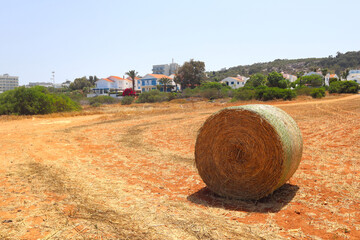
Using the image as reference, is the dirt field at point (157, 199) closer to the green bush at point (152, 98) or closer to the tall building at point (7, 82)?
the green bush at point (152, 98)

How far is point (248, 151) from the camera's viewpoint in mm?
6113

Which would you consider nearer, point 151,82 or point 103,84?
point 151,82

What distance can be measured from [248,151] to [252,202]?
0.95 metres

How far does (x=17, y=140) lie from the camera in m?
13.9

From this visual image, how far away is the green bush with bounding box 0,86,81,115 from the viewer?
27078mm

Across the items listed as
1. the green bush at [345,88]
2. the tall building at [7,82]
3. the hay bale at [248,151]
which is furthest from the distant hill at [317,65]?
the tall building at [7,82]

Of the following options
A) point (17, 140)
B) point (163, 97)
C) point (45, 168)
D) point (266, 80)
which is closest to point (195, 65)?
point (266, 80)

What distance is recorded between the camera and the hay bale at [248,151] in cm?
587

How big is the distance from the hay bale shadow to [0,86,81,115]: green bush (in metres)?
24.2

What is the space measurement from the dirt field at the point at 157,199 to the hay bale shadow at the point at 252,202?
18mm

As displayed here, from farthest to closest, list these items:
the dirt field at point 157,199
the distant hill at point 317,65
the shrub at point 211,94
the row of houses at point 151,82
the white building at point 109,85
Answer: the distant hill at point 317,65, the white building at point 109,85, the row of houses at point 151,82, the shrub at point 211,94, the dirt field at point 157,199

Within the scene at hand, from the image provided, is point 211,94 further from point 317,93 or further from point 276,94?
point 317,93

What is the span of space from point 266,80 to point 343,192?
203 feet

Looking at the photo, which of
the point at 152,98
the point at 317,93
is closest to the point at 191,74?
the point at 152,98
